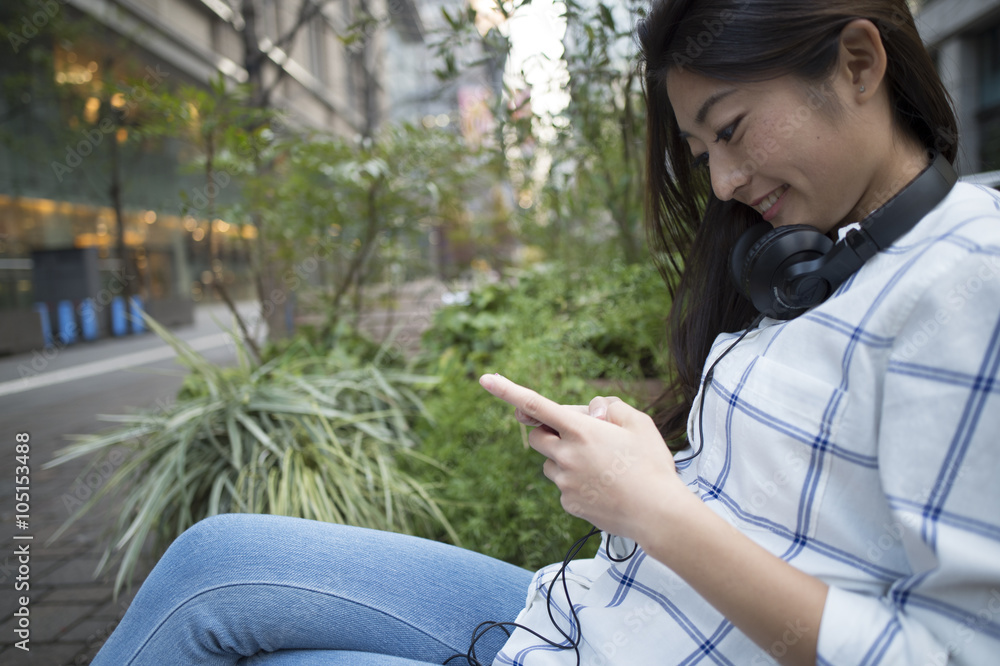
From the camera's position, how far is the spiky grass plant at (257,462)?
2021mm

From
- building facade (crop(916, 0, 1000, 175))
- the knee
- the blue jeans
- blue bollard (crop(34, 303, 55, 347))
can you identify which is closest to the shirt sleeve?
the blue jeans

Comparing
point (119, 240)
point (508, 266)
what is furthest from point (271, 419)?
point (119, 240)

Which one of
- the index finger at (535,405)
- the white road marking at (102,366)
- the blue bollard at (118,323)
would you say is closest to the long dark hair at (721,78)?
the index finger at (535,405)

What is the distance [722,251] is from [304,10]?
3928 millimetres

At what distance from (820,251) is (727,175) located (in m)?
0.20

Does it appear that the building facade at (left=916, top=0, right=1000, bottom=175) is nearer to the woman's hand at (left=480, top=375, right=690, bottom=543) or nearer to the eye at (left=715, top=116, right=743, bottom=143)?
the eye at (left=715, top=116, right=743, bottom=143)

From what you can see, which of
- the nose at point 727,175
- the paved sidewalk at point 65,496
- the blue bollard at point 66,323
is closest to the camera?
the nose at point 727,175

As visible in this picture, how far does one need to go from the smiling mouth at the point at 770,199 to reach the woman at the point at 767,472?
0.04 feet

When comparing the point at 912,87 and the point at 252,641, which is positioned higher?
the point at 912,87

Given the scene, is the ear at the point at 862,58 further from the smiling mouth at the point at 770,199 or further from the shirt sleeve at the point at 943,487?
the shirt sleeve at the point at 943,487

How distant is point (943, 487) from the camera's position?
0.63 m

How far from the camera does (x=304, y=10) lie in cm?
400

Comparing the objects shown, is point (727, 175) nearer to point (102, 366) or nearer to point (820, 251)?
point (820, 251)

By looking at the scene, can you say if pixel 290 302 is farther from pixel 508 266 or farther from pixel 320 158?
pixel 508 266
